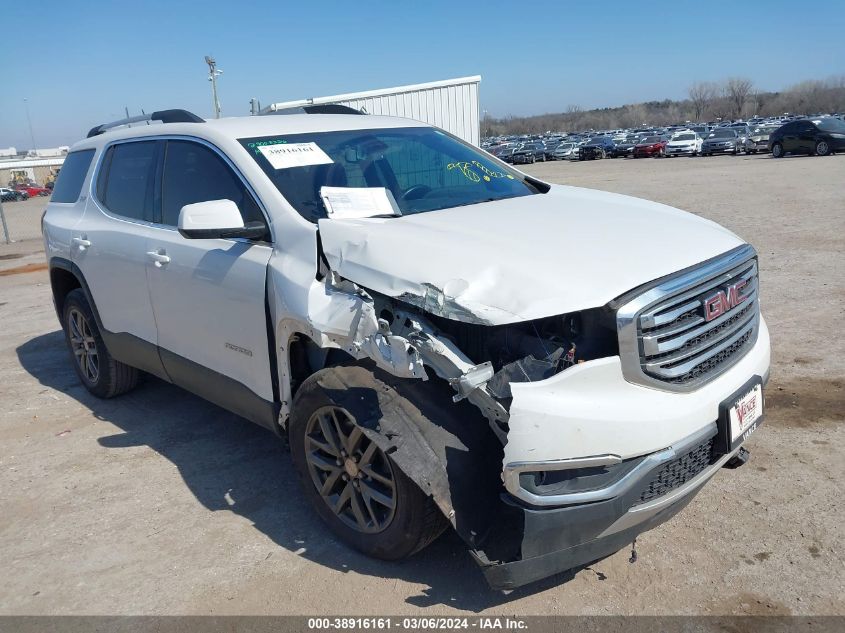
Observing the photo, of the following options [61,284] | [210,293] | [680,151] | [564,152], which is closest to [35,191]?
[564,152]

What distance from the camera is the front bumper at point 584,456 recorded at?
2459 millimetres

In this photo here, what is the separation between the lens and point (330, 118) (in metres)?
4.39

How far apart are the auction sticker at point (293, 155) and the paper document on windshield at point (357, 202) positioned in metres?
0.25

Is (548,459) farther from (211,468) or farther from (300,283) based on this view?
(211,468)

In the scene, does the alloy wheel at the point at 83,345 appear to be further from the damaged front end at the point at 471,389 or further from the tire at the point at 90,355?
the damaged front end at the point at 471,389

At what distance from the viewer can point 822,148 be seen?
1161 inches

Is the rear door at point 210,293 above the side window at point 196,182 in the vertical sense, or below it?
below

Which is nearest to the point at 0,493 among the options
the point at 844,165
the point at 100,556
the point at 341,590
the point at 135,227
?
the point at 100,556

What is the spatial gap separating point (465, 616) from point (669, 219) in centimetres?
208

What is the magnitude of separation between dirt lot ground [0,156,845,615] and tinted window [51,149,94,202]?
1.62m

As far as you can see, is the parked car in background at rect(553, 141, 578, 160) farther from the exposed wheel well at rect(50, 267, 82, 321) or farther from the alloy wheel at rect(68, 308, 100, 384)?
the alloy wheel at rect(68, 308, 100, 384)

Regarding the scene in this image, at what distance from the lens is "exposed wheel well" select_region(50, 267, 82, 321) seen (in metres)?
5.59

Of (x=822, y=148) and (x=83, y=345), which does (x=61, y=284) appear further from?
(x=822, y=148)

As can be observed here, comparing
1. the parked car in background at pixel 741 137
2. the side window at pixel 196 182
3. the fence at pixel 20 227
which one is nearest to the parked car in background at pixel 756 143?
the parked car in background at pixel 741 137
